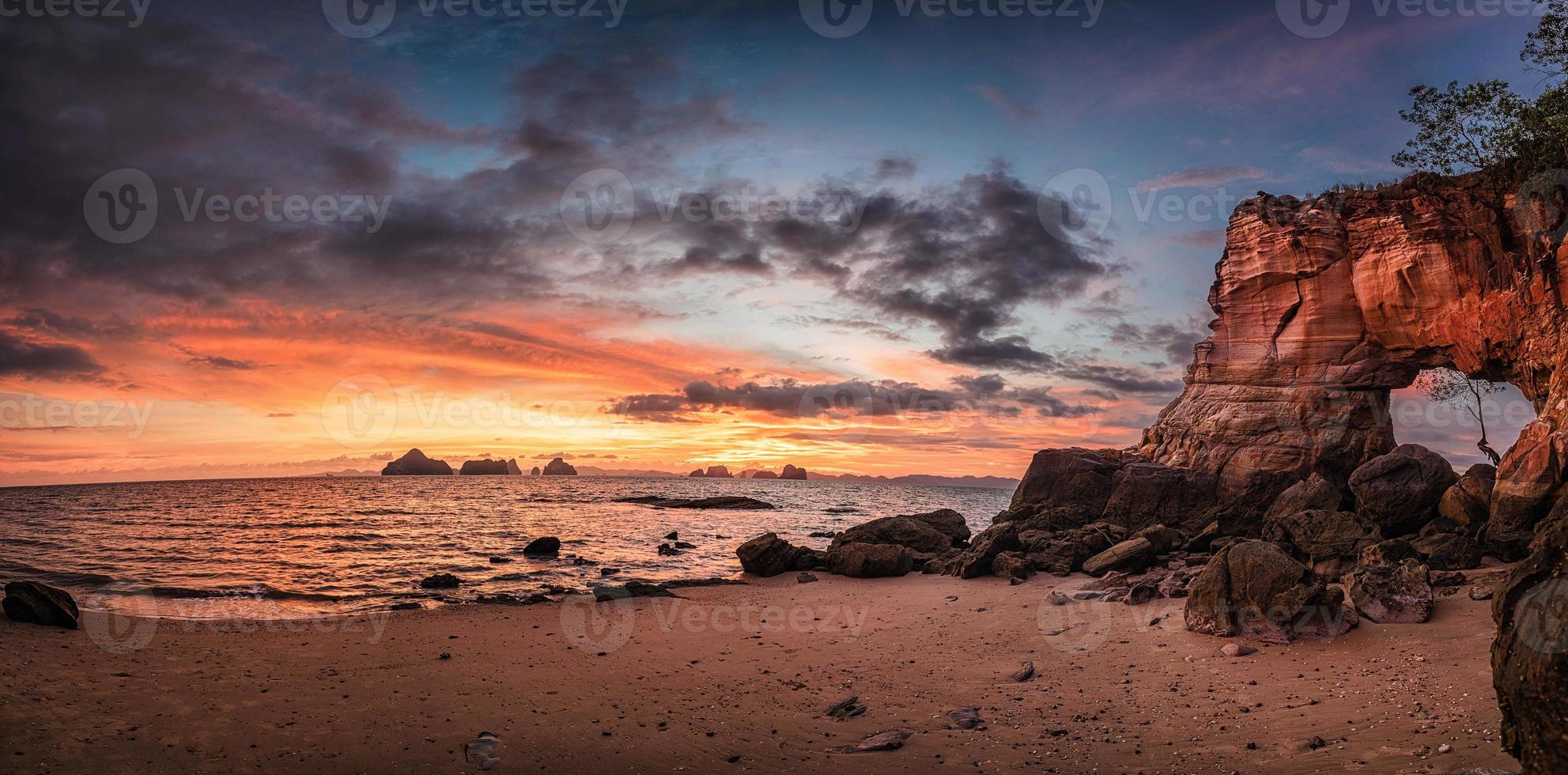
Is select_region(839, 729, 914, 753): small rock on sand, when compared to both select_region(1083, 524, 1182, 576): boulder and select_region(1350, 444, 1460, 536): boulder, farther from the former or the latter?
select_region(1350, 444, 1460, 536): boulder

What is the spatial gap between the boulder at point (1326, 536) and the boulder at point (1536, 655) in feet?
43.8

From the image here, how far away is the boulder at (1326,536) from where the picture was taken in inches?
667

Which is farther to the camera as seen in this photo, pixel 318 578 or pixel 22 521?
pixel 22 521

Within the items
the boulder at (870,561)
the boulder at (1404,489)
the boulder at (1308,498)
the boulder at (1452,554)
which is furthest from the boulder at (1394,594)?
the boulder at (870,561)

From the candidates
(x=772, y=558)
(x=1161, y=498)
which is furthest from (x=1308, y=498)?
(x=772, y=558)

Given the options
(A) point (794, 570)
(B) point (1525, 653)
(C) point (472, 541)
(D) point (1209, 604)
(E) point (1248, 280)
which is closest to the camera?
(B) point (1525, 653)

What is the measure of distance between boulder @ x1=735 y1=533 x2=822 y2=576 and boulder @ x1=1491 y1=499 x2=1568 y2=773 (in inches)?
865

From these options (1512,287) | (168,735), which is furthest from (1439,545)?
(168,735)

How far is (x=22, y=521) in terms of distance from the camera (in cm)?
4334

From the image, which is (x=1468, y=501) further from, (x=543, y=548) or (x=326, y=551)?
(x=326, y=551)

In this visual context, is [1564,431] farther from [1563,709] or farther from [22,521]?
[22,521]

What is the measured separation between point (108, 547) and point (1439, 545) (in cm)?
4692

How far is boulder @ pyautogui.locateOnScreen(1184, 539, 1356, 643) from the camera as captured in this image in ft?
37.2

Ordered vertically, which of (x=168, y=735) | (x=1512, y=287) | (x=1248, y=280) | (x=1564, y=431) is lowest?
(x=168, y=735)
